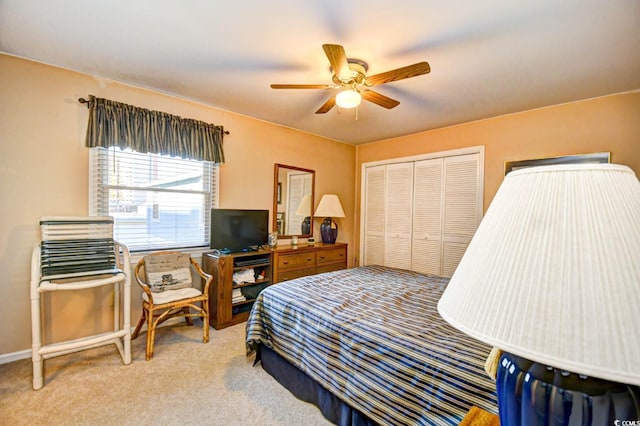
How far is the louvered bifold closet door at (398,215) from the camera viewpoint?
4.48 m

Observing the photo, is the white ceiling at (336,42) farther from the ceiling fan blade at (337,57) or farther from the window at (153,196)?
the window at (153,196)

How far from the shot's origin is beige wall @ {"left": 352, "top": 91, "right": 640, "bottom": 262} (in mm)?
2854

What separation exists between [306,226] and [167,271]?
2.11m

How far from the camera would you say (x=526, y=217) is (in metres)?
0.53

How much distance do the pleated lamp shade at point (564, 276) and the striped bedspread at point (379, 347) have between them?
96 cm

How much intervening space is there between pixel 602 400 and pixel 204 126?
362cm

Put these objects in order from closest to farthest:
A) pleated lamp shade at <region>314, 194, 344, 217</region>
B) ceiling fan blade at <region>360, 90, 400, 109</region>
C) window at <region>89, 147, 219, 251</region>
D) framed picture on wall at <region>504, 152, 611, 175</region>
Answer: ceiling fan blade at <region>360, 90, 400, 109</region> → window at <region>89, 147, 219, 251</region> → framed picture on wall at <region>504, 152, 611, 175</region> → pleated lamp shade at <region>314, 194, 344, 217</region>

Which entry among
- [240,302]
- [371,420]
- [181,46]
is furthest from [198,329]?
[181,46]

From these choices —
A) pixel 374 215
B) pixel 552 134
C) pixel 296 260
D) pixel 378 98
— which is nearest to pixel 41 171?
pixel 296 260

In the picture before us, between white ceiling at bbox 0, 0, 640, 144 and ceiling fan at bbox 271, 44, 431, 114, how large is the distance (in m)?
0.12

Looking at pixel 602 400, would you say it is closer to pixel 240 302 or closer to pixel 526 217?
pixel 526 217

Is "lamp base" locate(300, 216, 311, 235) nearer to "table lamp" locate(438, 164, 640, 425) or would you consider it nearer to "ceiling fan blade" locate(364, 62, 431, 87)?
"ceiling fan blade" locate(364, 62, 431, 87)

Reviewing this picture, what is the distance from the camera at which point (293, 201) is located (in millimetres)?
4336

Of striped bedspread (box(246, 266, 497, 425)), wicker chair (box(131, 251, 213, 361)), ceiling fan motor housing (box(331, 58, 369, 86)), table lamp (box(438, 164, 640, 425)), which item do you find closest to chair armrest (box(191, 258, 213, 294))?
wicker chair (box(131, 251, 213, 361))
